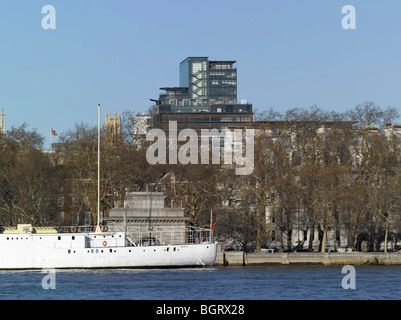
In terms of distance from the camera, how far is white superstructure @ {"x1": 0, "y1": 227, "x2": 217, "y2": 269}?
80.2m

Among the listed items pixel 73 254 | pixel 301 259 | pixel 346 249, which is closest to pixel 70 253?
pixel 73 254

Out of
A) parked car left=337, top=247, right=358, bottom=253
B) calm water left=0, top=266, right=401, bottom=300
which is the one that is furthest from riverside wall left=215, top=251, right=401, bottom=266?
parked car left=337, top=247, right=358, bottom=253

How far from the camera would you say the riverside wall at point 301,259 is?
276ft

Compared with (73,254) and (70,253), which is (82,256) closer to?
(73,254)

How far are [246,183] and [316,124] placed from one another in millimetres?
12922

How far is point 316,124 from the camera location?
102 metres

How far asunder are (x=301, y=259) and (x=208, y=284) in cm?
2373

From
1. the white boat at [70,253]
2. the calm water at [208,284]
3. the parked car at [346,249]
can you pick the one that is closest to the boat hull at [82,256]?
the white boat at [70,253]

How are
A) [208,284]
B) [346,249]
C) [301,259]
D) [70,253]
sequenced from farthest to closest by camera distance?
[346,249], [301,259], [70,253], [208,284]

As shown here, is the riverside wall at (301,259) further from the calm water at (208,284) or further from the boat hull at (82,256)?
the calm water at (208,284)

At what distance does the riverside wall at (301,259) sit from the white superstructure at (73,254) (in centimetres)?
Answer: 428

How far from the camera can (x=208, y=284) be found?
6291 centimetres

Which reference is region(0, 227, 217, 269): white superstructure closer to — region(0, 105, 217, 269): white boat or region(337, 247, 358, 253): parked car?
region(0, 105, 217, 269): white boat
